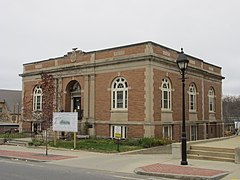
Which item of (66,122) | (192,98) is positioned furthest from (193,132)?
(66,122)

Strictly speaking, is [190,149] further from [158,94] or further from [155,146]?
[158,94]

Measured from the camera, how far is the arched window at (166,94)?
1008 inches

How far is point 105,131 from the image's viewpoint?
26297mm

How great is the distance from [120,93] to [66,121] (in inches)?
226

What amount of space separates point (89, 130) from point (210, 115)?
1290cm

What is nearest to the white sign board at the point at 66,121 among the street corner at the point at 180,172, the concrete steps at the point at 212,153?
the concrete steps at the point at 212,153

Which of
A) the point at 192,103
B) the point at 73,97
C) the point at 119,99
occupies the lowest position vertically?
the point at 192,103

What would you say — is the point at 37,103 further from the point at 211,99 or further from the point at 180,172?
A: the point at 180,172

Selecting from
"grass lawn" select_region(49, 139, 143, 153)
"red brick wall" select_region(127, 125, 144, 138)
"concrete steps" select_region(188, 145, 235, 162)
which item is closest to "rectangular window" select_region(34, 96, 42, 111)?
"grass lawn" select_region(49, 139, 143, 153)

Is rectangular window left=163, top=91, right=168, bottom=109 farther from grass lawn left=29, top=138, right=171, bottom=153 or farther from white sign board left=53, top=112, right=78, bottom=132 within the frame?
white sign board left=53, top=112, right=78, bottom=132

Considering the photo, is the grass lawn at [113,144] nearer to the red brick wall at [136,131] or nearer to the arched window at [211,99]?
the red brick wall at [136,131]

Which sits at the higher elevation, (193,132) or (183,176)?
(193,132)

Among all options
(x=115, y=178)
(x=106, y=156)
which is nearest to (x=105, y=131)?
(x=106, y=156)

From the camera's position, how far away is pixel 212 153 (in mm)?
15664
